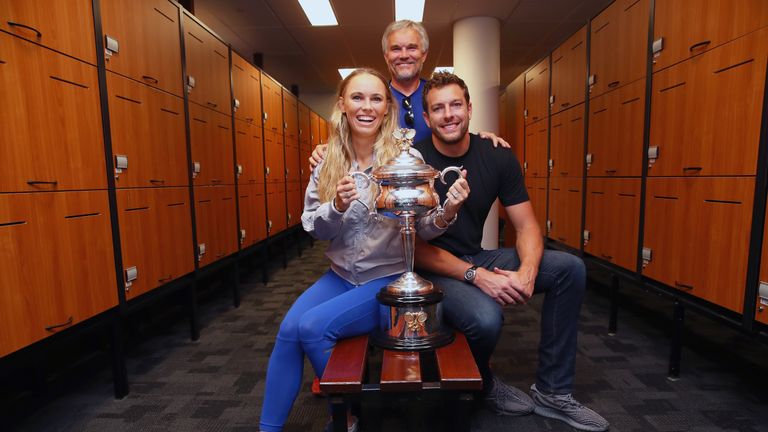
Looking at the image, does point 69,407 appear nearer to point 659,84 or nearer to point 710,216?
point 710,216

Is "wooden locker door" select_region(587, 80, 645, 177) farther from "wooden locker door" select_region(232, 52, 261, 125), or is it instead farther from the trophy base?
"wooden locker door" select_region(232, 52, 261, 125)

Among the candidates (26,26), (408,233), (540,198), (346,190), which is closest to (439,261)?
(408,233)

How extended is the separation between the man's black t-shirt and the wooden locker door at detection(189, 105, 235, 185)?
1.49 meters

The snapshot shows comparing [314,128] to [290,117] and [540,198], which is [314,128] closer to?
[290,117]

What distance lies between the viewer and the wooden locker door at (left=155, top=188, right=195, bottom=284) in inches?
85.1

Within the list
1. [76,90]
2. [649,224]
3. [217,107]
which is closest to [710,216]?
[649,224]

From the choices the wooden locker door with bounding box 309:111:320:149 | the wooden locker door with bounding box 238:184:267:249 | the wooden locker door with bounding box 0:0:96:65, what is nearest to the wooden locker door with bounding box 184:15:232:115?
the wooden locker door with bounding box 238:184:267:249

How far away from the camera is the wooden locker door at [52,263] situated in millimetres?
1328

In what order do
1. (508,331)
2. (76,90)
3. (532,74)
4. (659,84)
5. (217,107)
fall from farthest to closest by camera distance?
(532,74), (217,107), (508,331), (659,84), (76,90)

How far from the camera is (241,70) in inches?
130

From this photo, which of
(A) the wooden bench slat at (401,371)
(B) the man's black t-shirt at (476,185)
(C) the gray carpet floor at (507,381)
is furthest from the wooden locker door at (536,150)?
(A) the wooden bench slat at (401,371)

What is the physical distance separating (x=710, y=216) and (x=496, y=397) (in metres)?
1.05

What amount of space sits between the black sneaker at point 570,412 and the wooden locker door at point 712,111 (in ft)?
3.18

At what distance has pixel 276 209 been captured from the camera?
171 inches
